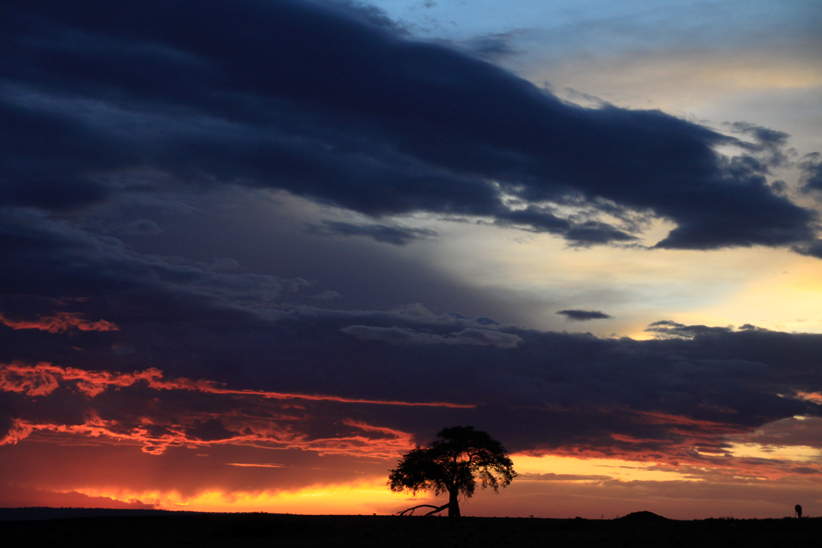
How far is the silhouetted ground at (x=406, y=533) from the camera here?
195ft

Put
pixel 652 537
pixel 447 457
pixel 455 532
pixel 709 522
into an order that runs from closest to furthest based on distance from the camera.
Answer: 1. pixel 652 537
2. pixel 455 532
3. pixel 709 522
4. pixel 447 457

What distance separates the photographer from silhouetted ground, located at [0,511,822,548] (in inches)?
2341

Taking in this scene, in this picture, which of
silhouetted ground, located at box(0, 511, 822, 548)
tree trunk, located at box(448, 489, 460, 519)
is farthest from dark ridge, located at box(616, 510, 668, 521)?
tree trunk, located at box(448, 489, 460, 519)

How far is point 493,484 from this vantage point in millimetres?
94500

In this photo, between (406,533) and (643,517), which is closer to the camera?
(406,533)

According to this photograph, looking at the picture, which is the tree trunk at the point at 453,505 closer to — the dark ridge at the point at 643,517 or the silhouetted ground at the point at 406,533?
the silhouetted ground at the point at 406,533

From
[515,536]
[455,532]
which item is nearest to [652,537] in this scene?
[515,536]

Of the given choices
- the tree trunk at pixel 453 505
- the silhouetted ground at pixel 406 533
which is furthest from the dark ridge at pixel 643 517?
the tree trunk at pixel 453 505

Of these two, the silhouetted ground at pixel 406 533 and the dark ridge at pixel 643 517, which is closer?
the silhouetted ground at pixel 406 533

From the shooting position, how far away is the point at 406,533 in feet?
233

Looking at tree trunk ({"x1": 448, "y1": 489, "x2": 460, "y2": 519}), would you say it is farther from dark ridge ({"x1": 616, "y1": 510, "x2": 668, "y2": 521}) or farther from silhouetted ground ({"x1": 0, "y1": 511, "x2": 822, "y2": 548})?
dark ridge ({"x1": 616, "y1": 510, "x2": 668, "y2": 521})

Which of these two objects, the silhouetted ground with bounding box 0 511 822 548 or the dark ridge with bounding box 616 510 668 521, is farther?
the dark ridge with bounding box 616 510 668 521

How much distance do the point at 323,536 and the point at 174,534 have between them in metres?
15.7

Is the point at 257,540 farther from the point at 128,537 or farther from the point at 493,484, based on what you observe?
the point at 493,484
